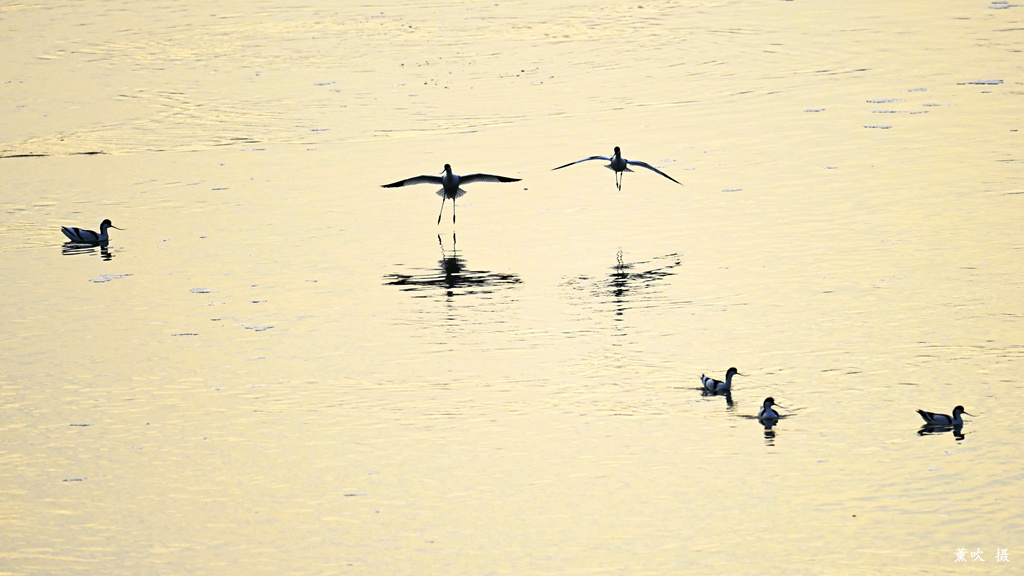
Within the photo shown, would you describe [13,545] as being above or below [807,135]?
below

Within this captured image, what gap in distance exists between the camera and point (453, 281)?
18.1m

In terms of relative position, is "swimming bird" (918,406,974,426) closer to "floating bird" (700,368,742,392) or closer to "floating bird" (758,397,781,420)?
"floating bird" (758,397,781,420)

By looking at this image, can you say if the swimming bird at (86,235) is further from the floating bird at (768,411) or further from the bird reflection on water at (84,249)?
the floating bird at (768,411)

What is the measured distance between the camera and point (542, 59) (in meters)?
34.7

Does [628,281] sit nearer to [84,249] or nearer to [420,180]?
[420,180]

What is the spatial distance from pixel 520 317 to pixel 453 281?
82.3 inches

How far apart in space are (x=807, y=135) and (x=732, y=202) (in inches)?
179

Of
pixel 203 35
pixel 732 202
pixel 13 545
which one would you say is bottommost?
pixel 13 545

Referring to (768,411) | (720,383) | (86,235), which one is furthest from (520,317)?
(86,235)

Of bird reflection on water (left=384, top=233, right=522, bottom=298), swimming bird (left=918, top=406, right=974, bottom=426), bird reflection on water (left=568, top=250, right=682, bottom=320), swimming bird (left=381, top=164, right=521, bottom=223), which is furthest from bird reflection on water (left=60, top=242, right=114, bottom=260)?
swimming bird (left=918, top=406, right=974, bottom=426)

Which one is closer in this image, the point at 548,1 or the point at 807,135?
the point at 807,135

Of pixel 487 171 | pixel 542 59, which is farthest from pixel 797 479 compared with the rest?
pixel 542 59

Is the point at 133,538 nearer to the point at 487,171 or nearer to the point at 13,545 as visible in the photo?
the point at 13,545

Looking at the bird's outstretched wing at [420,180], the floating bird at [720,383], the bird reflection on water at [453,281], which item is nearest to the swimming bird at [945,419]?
the floating bird at [720,383]
